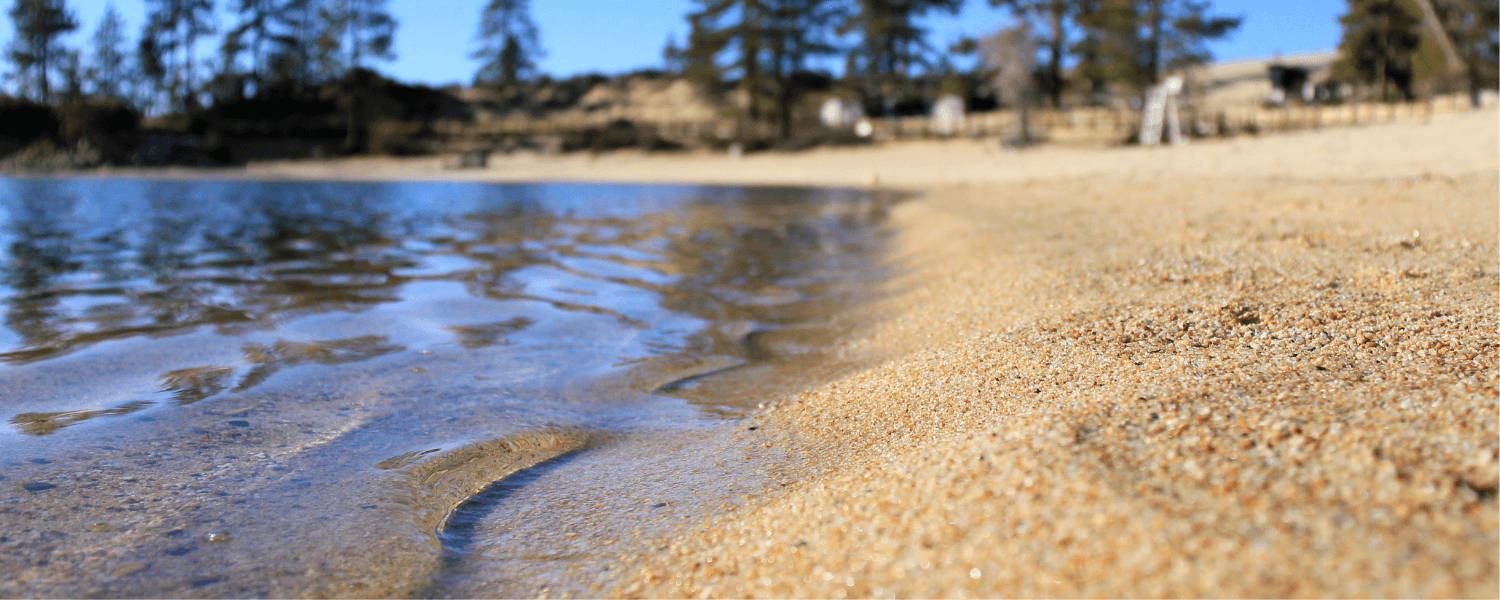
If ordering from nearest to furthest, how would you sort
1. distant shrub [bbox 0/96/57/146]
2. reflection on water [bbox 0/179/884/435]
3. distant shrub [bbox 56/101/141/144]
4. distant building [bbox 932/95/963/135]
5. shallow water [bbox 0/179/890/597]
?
shallow water [bbox 0/179/890/597], reflection on water [bbox 0/179/884/435], distant building [bbox 932/95/963/135], distant shrub [bbox 56/101/141/144], distant shrub [bbox 0/96/57/146]

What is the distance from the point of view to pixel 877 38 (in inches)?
1571

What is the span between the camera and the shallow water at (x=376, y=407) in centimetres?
216

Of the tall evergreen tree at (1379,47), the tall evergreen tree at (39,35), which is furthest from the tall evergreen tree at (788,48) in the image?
the tall evergreen tree at (39,35)

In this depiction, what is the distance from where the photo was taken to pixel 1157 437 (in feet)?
6.35

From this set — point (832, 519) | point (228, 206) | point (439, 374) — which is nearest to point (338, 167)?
point (228, 206)

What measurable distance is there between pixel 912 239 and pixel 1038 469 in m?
6.72

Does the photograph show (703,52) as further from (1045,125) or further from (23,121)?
(23,121)

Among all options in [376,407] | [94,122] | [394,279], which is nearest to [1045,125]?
[394,279]

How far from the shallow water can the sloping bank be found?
44 centimetres

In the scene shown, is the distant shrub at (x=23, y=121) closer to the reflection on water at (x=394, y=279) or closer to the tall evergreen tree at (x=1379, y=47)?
the reflection on water at (x=394, y=279)

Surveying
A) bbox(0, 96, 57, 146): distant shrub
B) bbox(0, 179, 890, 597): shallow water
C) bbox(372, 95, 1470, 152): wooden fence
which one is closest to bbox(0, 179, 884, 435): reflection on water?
bbox(0, 179, 890, 597): shallow water

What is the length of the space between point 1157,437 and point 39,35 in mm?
57207

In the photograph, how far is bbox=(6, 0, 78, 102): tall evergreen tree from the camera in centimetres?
4359

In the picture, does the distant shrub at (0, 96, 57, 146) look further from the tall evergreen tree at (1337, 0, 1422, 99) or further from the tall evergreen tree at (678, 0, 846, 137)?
the tall evergreen tree at (1337, 0, 1422, 99)
